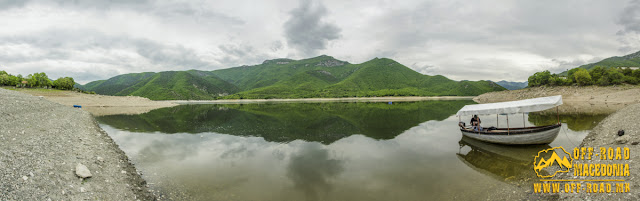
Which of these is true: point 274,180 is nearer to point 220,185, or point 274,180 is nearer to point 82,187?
point 220,185

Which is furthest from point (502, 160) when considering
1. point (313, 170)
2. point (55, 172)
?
point (55, 172)

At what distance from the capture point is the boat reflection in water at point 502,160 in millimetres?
12695

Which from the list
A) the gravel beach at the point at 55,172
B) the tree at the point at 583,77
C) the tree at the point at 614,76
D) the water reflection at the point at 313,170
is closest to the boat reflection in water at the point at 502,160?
the water reflection at the point at 313,170

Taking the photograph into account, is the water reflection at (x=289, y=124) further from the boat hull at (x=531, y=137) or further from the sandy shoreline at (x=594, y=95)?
the sandy shoreline at (x=594, y=95)

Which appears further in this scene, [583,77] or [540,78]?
[540,78]

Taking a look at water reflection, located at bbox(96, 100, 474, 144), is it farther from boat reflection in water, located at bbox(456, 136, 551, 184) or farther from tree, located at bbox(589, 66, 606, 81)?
tree, located at bbox(589, 66, 606, 81)

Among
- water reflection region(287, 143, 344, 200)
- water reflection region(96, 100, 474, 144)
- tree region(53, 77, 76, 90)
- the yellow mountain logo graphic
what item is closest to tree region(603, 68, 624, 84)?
water reflection region(96, 100, 474, 144)

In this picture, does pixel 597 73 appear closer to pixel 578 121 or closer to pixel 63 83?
pixel 578 121

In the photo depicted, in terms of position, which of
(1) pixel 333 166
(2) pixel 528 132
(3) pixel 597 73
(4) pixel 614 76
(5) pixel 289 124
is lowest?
(1) pixel 333 166

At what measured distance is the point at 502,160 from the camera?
1580cm

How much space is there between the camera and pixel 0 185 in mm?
6969

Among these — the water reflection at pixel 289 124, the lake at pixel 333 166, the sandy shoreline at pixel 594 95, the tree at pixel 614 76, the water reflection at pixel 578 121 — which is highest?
the tree at pixel 614 76

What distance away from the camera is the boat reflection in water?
1270cm

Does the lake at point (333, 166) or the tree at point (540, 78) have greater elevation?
the tree at point (540, 78)
